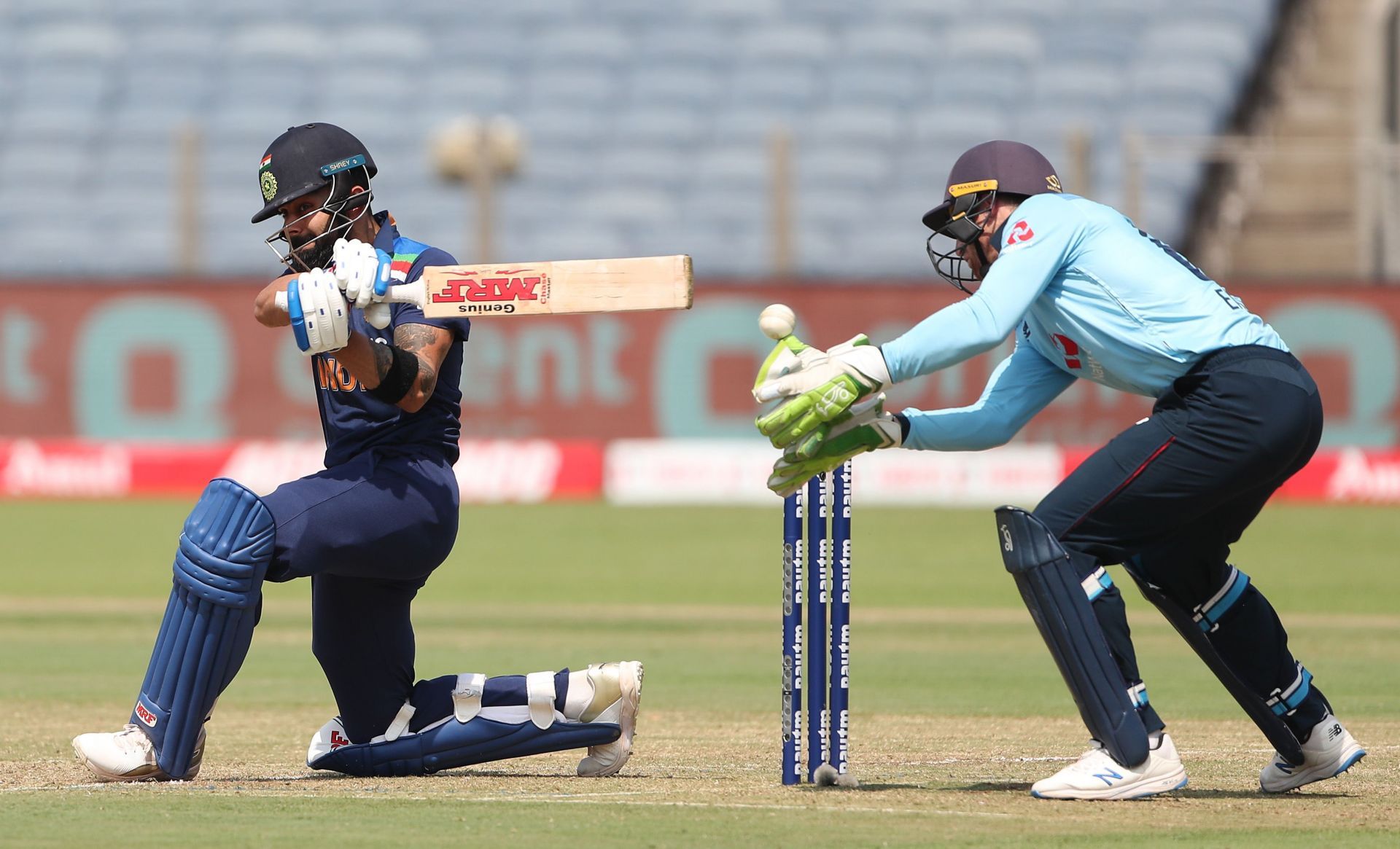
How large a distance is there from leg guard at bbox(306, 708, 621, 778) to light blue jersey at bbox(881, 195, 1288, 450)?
1497 mm

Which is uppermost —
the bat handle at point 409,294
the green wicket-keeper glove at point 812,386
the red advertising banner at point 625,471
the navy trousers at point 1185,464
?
the bat handle at point 409,294

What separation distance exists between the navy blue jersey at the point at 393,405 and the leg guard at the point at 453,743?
0.79 meters

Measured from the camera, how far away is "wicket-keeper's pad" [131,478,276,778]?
546 centimetres

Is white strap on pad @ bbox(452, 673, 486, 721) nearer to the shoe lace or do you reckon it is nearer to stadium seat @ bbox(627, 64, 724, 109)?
the shoe lace

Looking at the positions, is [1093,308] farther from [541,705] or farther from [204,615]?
[204,615]

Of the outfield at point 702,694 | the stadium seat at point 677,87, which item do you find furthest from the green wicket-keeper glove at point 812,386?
the stadium seat at point 677,87

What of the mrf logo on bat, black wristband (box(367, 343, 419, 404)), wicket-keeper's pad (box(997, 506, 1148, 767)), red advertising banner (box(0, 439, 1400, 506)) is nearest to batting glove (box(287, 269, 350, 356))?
black wristband (box(367, 343, 419, 404))

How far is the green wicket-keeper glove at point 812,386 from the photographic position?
16.6 feet

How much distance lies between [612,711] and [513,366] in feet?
47.7

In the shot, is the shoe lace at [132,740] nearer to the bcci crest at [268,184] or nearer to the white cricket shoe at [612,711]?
the white cricket shoe at [612,711]

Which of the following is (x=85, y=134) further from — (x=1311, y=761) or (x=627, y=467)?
(x=1311, y=761)

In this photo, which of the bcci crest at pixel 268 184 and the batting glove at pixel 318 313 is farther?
the bcci crest at pixel 268 184

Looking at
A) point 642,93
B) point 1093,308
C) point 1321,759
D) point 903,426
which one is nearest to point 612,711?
point 903,426

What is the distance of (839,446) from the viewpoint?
→ 5281 mm
